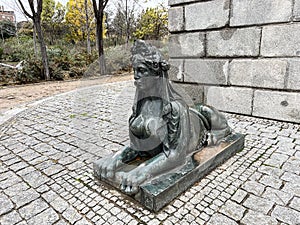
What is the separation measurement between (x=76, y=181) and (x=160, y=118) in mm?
1373

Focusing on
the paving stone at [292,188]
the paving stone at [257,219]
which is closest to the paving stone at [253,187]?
the paving stone at [292,188]

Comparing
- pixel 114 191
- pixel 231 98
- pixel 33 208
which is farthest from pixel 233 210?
pixel 231 98

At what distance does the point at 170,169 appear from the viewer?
249 cm

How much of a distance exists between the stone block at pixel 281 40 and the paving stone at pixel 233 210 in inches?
144

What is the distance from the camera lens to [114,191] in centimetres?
260

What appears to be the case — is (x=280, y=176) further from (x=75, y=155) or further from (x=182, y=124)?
(x=75, y=155)

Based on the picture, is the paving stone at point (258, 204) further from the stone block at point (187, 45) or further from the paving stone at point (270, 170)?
the stone block at point (187, 45)

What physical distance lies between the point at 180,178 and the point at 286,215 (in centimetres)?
103

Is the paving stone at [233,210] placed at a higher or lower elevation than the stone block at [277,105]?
lower

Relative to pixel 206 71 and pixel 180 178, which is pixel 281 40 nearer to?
pixel 206 71

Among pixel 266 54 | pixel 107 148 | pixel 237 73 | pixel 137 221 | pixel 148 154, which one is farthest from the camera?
pixel 237 73

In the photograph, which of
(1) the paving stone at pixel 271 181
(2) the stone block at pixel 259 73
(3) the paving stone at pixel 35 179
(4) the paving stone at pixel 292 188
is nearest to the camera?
(4) the paving stone at pixel 292 188

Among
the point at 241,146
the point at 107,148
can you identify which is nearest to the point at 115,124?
the point at 107,148

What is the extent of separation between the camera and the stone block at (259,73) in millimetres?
4805
